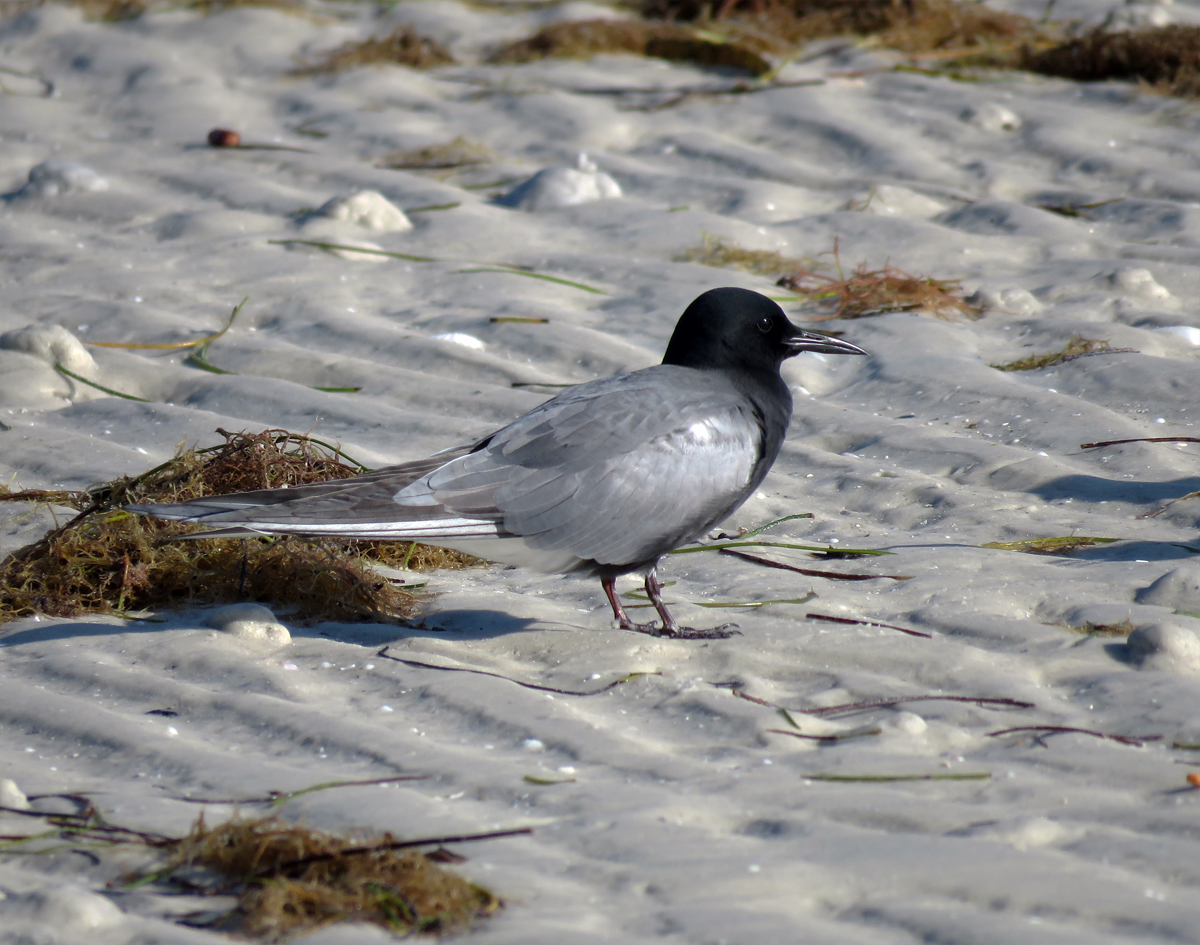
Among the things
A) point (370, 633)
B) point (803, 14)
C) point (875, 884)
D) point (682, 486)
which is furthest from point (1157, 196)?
point (875, 884)

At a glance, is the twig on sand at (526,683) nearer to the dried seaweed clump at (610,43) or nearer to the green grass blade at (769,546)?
the green grass blade at (769,546)

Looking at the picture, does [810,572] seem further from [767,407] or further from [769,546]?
[767,407]

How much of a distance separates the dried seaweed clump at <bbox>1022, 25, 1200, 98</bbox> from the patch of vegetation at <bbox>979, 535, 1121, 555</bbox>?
13.1 feet

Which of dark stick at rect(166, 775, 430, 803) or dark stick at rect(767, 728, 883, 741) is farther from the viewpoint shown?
dark stick at rect(767, 728, 883, 741)

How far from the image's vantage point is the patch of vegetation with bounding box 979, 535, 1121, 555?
371 centimetres

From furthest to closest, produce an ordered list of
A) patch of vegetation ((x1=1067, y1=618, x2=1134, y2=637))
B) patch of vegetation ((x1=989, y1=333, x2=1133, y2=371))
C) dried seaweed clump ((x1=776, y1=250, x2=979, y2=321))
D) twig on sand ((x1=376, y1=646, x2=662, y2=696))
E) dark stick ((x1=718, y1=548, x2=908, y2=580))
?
dried seaweed clump ((x1=776, y1=250, x2=979, y2=321)) → patch of vegetation ((x1=989, y1=333, x2=1133, y2=371)) → dark stick ((x1=718, y1=548, x2=908, y2=580)) → patch of vegetation ((x1=1067, y1=618, x2=1134, y2=637)) → twig on sand ((x1=376, y1=646, x2=662, y2=696))

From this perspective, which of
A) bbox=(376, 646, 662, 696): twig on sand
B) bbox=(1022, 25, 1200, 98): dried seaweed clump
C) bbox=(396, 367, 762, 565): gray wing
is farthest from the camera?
bbox=(1022, 25, 1200, 98): dried seaweed clump

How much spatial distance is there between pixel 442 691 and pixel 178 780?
2.03 feet

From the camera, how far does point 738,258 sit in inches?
228

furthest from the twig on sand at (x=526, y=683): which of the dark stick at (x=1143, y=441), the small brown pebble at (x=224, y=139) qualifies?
the small brown pebble at (x=224, y=139)

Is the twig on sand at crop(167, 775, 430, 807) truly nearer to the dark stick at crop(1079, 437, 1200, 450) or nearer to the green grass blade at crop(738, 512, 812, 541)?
the green grass blade at crop(738, 512, 812, 541)

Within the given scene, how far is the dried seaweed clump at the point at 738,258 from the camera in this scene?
5699mm

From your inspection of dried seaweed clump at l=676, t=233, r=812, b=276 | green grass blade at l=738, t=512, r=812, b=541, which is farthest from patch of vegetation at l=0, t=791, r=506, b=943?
dried seaweed clump at l=676, t=233, r=812, b=276

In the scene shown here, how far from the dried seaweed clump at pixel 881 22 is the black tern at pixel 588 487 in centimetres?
481
